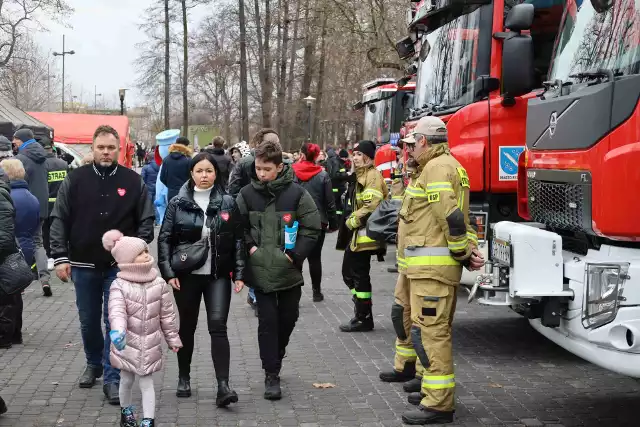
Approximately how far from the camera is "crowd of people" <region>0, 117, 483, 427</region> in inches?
239

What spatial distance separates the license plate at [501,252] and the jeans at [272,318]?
5.00 feet

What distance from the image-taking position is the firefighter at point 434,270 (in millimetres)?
6168

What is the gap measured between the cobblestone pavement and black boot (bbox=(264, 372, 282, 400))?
73 mm

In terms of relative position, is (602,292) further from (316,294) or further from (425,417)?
(316,294)

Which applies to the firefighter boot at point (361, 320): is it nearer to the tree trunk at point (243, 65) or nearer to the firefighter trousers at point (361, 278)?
the firefighter trousers at point (361, 278)

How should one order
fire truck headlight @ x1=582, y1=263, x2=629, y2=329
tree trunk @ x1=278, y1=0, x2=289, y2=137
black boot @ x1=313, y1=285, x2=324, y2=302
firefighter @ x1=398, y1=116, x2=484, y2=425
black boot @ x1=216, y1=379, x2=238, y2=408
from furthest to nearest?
tree trunk @ x1=278, y1=0, x2=289, y2=137 < black boot @ x1=313, y1=285, x2=324, y2=302 < black boot @ x1=216, y1=379, x2=238, y2=408 < firefighter @ x1=398, y1=116, x2=484, y2=425 < fire truck headlight @ x1=582, y1=263, x2=629, y2=329

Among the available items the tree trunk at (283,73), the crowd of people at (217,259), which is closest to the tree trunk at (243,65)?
the tree trunk at (283,73)

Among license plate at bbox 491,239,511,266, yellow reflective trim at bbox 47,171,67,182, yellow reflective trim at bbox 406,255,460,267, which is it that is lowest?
yellow reflective trim at bbox 406,255,460,267

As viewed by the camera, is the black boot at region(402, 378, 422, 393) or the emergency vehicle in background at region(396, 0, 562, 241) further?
the emergency vehicle in background at region(396, 0, 562, 241)

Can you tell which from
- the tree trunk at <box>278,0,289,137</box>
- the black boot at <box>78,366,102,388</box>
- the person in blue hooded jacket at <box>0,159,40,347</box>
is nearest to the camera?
the black boot at <box>78,366,102,388</box>

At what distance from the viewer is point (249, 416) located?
6508 millimetres

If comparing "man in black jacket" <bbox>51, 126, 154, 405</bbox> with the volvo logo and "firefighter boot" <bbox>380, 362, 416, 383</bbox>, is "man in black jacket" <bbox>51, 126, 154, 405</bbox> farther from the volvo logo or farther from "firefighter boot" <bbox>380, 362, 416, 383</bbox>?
the volvo logo

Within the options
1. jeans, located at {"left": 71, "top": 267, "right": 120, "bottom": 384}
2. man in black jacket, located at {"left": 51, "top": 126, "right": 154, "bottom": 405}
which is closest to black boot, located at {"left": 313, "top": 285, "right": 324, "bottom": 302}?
jeans, located at {"left": 71, "top": 267, "right": 120, "bottom": 384}

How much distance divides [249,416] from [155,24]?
39.0 m
